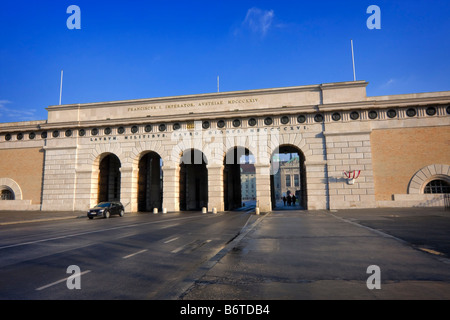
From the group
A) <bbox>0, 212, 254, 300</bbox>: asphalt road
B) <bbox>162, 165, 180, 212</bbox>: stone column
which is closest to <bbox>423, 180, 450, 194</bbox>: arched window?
<bbox>0, 212, 254, 300</bbox>: asphalt road

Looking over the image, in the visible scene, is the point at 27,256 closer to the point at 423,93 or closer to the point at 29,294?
the point at 29,294

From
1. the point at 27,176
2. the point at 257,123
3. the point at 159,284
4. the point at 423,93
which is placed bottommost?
the point at 159,284

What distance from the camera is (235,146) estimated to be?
96.4 feet

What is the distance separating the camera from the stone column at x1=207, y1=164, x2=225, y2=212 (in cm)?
2947

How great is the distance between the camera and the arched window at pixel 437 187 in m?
25.6

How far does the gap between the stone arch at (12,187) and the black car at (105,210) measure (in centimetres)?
1548

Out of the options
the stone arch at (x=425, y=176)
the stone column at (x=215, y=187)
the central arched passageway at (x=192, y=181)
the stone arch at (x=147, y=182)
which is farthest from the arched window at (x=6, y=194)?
the stone arch at (x=425, y=176)

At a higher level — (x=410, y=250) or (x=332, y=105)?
(x=332, y=105)

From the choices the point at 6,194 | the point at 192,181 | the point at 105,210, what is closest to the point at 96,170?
the point at 105,210

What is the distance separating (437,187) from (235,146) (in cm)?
1945

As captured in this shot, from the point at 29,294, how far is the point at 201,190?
36863mm

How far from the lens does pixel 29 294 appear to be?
4922mm
